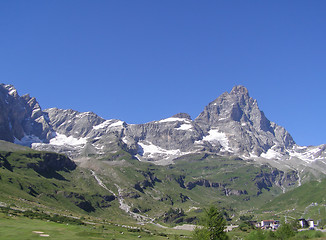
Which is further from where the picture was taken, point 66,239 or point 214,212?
point 214,212

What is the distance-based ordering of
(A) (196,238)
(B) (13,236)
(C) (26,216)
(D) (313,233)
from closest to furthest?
1. (B) (13,236)
2. (A) (196,238)
3. (D) (313,233)
4. (C) (26,216)

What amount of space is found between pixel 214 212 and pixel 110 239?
41.4 metres

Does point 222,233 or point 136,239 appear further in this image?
point 136,239

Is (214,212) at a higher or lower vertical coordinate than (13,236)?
higher

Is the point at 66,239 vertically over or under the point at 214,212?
under

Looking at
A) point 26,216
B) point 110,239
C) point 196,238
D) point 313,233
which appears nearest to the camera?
point 196,238

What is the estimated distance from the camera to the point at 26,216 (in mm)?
154250

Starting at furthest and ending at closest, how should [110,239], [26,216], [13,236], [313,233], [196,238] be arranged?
1. [26,216]
2. [313,233]
3. [110,239]
4. [196,238]
5. [13,236]

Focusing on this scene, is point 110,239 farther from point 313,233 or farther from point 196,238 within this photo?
point 313,233

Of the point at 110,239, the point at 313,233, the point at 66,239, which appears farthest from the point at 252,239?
the point at 66,239

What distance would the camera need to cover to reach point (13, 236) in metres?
93.1

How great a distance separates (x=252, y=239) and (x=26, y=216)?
360 feet

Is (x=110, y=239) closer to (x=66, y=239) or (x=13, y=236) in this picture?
(x=66, y=239)

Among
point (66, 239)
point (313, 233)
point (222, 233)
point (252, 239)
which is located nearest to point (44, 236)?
point (66, 239)
